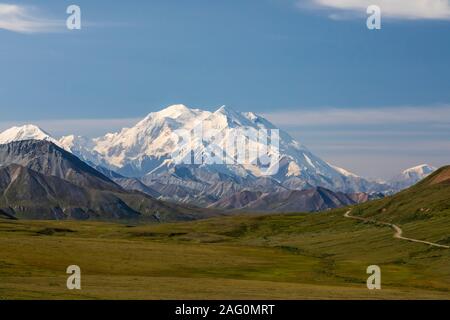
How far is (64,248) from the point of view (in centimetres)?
17400

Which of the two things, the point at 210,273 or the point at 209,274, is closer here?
the point at 209,274

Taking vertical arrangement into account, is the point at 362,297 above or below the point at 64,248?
below

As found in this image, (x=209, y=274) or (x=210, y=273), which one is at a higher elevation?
(x=210, y=273)

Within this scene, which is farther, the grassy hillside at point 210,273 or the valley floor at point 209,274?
the grassy hillside at point 210,273

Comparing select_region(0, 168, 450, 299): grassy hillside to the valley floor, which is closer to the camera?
the valley floor
